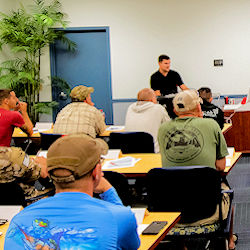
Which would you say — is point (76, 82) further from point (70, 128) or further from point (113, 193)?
point (113, 193)

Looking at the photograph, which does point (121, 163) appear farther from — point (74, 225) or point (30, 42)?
point (30, 42)

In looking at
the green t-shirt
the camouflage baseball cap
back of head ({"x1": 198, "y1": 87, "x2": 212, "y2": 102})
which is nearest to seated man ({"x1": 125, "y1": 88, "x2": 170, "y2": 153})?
back of head ({"x1": 198, "y1": 87, "x2": 212, "y2": 102})

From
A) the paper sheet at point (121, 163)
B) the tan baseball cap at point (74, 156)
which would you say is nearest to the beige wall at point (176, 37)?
the paper sheet at point (121, 163)

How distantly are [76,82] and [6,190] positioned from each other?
718 cm

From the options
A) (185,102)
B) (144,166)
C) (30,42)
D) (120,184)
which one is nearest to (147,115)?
(144,166)

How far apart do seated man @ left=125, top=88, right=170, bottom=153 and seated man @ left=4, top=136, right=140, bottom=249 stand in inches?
159

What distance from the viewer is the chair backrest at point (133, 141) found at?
18.9 feet

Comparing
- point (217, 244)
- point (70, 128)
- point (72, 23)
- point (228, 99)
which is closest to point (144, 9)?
point (72, 23)

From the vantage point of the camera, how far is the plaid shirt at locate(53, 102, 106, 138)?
241 inches

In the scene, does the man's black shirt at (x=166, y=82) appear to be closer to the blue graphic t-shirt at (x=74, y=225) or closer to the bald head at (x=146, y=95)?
the bald head at (x=146, y=95)

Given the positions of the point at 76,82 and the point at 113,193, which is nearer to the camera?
the point at 113,193

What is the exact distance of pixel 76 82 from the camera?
35.8 ft

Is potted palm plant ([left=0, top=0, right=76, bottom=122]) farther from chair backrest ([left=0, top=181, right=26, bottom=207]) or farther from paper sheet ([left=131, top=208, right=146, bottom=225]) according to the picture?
paper sheet ([left=131, top=208, right=146, bottom=225])

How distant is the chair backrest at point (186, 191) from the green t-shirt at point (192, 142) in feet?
1.29
